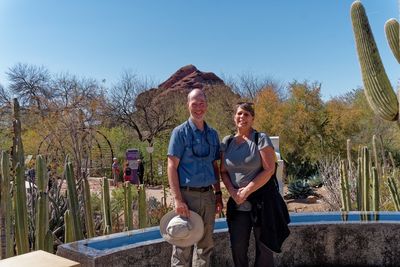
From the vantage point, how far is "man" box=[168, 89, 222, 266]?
8.83 feet

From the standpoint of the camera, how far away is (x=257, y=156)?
9.06ft

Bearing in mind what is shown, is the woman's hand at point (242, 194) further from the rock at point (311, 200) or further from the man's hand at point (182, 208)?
the rock at point (311, 200)

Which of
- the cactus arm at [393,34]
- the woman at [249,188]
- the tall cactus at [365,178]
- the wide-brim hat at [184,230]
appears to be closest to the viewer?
the wide-brim hat at [184,230]

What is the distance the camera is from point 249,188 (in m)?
2.72

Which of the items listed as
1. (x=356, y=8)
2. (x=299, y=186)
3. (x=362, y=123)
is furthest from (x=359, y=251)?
(x=362, y=123)

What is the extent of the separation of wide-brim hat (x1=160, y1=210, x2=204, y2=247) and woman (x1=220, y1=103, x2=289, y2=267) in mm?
288

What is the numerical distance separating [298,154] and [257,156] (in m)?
15.9

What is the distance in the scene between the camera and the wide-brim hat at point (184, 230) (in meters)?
2.65

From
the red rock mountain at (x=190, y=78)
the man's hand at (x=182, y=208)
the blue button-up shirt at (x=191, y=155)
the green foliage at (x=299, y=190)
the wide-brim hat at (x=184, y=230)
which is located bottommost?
the green foliage at (x=299, y=190)

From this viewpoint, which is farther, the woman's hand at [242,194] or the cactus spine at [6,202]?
the cactus spine at [6,202]

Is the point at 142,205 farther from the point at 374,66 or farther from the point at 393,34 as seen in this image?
the point at 393,34

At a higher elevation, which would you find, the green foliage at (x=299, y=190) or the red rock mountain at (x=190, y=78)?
the red rock mountain at (x=190, y=78)

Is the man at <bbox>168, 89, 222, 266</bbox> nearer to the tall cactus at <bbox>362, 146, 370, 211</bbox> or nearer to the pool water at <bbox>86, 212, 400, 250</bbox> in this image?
the pool water at <bbox>86, 212, 400, 250</bbox>

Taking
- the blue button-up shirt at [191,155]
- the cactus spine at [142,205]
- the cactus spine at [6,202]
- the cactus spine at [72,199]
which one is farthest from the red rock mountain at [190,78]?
the blue button-up shirt at [191,155]
